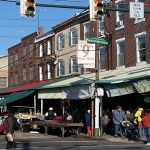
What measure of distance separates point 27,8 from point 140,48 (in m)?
15.1

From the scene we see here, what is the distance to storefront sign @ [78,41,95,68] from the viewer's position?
21.4 meters

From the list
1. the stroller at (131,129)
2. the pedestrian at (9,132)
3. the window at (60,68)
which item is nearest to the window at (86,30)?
the window at (60,68)

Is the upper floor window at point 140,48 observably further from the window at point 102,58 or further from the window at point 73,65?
the window at point 73,65

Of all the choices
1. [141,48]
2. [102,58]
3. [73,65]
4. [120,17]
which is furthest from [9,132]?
[73,65]

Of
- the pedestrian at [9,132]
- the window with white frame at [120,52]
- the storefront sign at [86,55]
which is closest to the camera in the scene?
the pedestrian at [9,132]

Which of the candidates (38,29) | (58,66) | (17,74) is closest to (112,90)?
(58,66)

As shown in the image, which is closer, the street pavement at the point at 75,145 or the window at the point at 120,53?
the street pavement at the point at 75,145

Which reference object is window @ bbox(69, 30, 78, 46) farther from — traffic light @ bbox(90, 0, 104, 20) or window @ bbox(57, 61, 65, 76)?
traffic light @ bbox(90, 0, 104, 20)

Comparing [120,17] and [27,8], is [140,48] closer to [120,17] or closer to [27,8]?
[120,17]

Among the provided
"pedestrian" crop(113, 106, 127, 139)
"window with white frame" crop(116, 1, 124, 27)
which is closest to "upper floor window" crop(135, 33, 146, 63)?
"window with white frame" crop(116, 1, 124, 27)

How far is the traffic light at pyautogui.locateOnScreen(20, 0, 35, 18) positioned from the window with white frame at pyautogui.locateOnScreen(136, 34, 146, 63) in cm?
1465

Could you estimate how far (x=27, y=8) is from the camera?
40.2ft

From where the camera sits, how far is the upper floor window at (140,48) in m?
25.7

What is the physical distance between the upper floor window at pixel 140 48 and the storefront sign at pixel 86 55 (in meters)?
5.33
